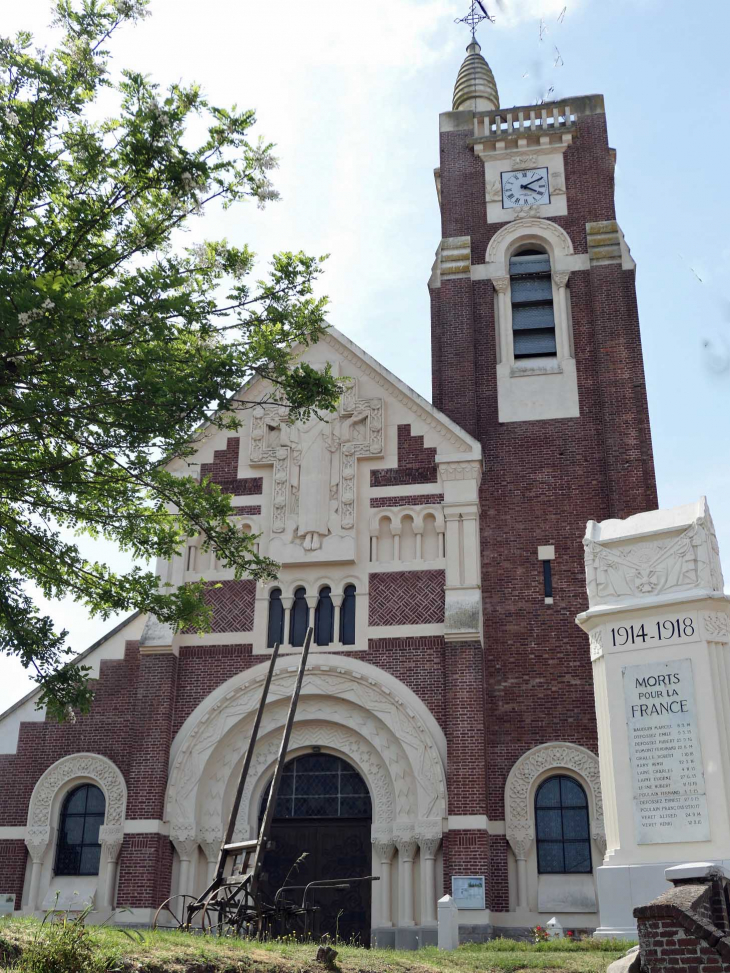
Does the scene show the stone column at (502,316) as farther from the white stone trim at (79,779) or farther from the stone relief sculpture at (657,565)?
the white stone trim at (79,779)

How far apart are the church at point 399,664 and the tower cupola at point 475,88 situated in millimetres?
7330

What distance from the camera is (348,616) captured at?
21.7 metres

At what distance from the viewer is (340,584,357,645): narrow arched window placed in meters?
21.5

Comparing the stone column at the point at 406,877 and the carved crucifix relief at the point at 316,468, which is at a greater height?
the carved crucifix relief at the point at 316,468

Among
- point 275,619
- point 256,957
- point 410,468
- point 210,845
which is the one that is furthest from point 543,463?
point 256,957

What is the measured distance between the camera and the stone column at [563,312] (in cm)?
2459

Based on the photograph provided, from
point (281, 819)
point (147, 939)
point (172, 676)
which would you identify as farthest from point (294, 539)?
point (147, 939)

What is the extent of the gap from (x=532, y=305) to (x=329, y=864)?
13534 millimetres

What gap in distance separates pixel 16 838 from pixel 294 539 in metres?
8.02

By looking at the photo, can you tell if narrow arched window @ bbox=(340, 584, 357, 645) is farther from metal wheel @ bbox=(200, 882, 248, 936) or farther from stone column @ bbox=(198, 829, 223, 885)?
metal wheel @ bbox=(200, 882, 248, 936)

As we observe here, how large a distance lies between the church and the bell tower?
63 mm

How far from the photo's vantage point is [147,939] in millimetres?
10922

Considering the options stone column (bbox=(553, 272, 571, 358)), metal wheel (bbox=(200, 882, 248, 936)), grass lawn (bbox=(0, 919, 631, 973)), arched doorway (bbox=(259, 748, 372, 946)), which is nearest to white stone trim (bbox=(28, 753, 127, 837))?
arched doorway (bbox=(259, 748, 372, 946))

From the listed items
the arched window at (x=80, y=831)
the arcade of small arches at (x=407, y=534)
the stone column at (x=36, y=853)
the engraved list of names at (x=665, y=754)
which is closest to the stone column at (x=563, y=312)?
the arcade of small arches at (x=407, y=534)
